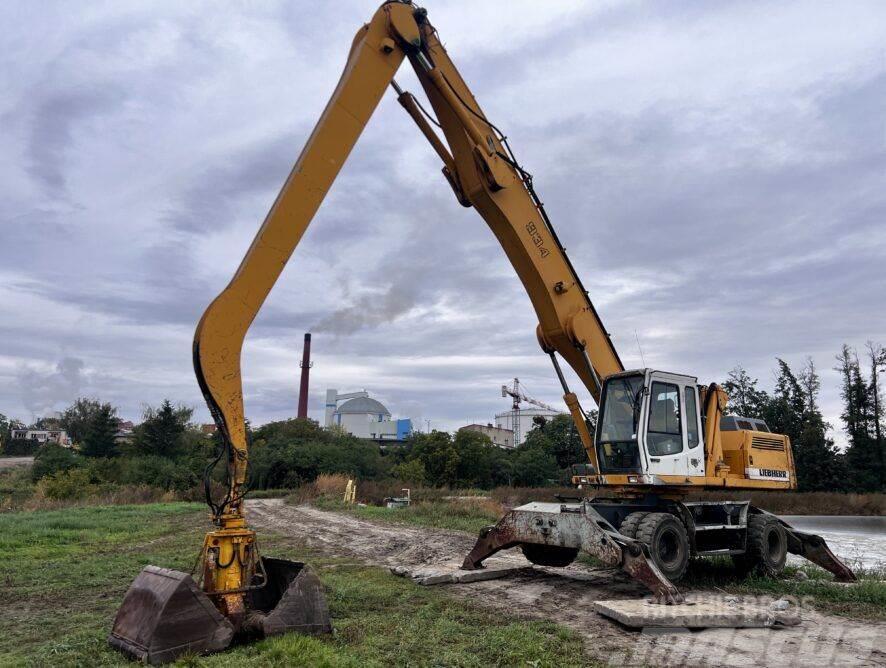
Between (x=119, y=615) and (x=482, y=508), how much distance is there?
15207mm

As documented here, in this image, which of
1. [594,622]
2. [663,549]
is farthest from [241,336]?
[663,549]

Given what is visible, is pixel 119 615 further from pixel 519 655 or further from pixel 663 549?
pixel 663 549

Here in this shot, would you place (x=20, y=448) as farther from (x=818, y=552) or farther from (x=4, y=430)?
(x=818, y=552)

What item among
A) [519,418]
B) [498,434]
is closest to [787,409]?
[498,434]

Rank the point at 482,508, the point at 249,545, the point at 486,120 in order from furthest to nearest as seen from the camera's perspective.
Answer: the point at 482,508 < the point at 486,120 < the point at 249,545

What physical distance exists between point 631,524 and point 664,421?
5.28 ft

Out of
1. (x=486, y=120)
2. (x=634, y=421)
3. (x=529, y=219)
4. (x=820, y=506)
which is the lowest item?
(x=820, y=506)

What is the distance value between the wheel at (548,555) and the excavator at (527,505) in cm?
2

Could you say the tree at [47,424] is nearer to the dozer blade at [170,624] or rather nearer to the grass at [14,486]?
the grass at [14,486]

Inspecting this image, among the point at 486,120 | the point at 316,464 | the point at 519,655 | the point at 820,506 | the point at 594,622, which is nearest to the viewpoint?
the point at 519,655

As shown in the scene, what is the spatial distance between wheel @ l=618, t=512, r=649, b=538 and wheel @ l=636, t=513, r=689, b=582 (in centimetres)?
6

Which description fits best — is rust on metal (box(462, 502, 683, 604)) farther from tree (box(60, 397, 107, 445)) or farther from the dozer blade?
tree (box(60, 397, 107, 445))

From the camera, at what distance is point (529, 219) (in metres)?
10.6

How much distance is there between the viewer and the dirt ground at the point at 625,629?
235 inches
